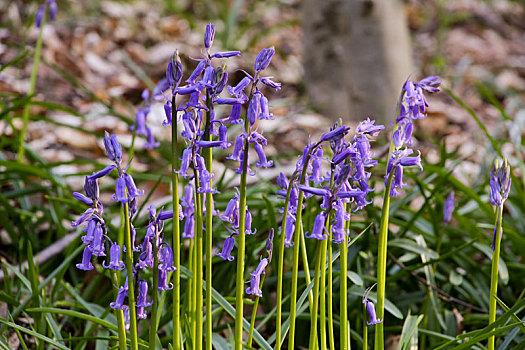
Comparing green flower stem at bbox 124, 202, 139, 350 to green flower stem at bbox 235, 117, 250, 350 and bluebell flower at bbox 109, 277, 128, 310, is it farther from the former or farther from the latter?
green flower stem at bbox 235, 117, 250, 350

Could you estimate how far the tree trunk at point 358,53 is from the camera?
497 cm

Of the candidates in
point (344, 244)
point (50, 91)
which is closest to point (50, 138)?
point (50, 91)

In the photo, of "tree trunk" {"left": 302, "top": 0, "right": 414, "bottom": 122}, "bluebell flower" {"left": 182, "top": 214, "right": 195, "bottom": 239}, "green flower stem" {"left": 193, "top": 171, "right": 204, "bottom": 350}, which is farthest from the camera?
"tree trunk" {"left": 302, "top": 0, "right": 414, "bottom": 122}

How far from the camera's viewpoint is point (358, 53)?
510 cm

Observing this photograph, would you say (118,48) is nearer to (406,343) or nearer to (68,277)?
(68,277)

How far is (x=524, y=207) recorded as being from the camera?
118 inches

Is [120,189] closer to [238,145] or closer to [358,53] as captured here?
[238,145]

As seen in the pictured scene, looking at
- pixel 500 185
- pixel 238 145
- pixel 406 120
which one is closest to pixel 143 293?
pixel 238 145

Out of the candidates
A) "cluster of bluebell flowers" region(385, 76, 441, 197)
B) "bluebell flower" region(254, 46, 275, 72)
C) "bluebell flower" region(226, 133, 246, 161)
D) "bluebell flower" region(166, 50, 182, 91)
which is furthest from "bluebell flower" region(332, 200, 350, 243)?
"bluebell flower" region(166, 50, 182, 91)

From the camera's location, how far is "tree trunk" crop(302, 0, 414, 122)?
4.97m

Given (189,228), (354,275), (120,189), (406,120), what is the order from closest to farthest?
(120,189), (406,120), (189,228), (354,275)

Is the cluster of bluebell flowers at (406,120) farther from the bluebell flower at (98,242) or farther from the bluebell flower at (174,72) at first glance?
the bluebell flower at (98,242)

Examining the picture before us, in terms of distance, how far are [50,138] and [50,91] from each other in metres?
1.04

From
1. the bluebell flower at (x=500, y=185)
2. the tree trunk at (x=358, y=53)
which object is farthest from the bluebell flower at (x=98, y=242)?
the tree trunk at (x=358, y=53)
